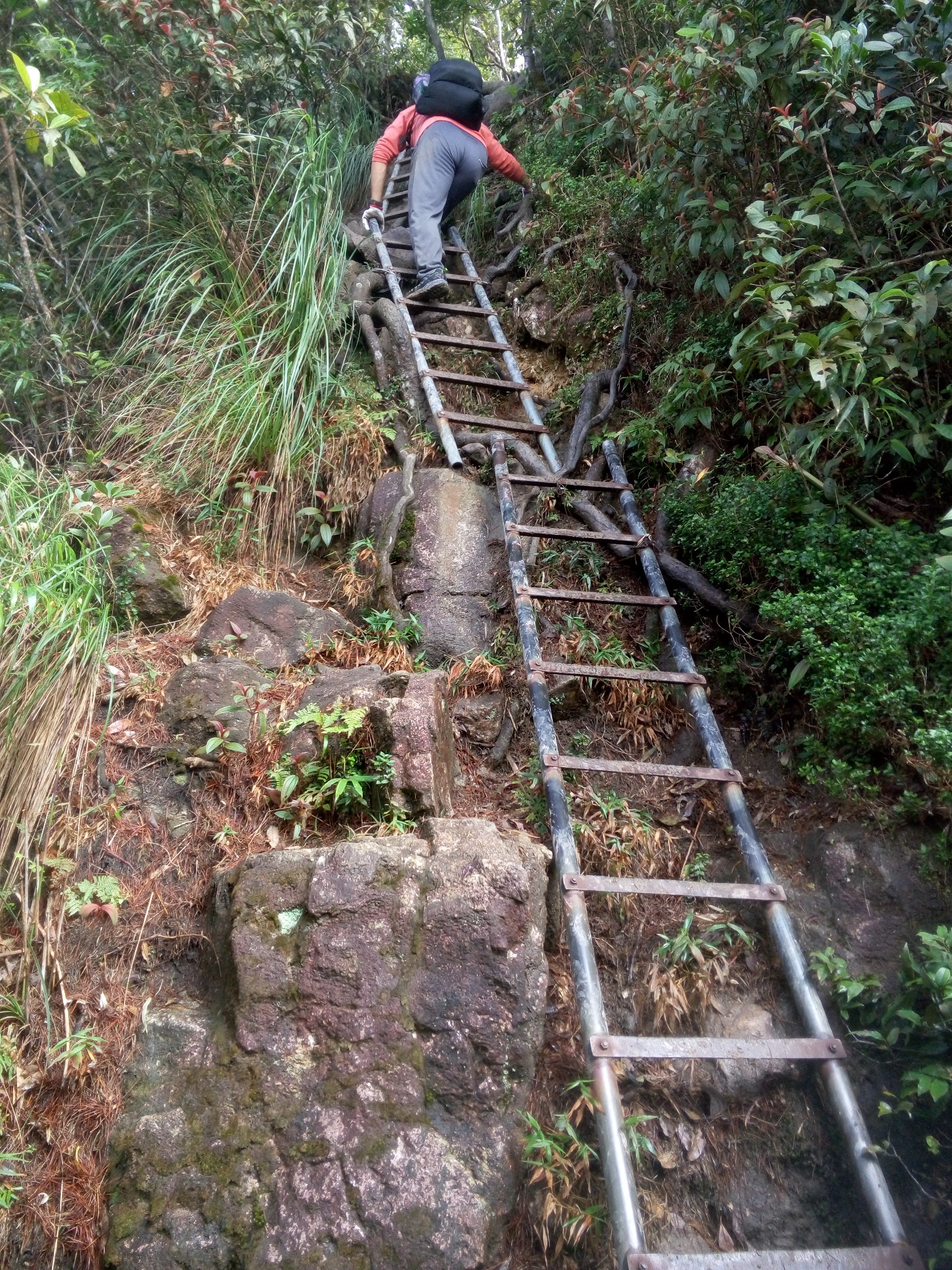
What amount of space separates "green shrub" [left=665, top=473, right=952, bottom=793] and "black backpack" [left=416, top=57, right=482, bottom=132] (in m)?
3.79

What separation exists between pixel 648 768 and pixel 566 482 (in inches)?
65.2

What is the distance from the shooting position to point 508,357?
5.08m

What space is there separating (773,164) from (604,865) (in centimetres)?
285

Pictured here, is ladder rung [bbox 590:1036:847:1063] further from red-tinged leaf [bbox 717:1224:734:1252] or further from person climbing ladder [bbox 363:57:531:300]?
person climbing ladder [bbox 363:57:531:300]

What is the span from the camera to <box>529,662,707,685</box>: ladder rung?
314 cm

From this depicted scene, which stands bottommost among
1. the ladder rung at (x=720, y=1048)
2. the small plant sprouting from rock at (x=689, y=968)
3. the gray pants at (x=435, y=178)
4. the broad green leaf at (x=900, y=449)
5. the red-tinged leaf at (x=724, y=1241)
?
the red-tinged leaf at (x=724, y=1241)

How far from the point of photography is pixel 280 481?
168 inches

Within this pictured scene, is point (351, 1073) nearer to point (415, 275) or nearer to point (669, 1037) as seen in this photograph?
point (669, 1037)

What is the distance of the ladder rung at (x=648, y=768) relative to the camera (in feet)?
9.25

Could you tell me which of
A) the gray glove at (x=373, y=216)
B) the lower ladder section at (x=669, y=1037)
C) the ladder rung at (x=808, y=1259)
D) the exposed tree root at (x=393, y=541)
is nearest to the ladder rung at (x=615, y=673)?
the lower ladder section at (x=669, y=1037)

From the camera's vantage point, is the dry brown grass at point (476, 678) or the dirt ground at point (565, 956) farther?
the dry brown grass at point (476, 678)

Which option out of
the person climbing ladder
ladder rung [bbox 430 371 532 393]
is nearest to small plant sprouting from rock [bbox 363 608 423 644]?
ladder rung [bbox 430 371 532 393]

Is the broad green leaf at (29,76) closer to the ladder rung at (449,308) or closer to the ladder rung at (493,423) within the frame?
the ladder rung at (493,423)

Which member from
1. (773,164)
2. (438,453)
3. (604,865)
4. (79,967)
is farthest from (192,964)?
(773,164)
